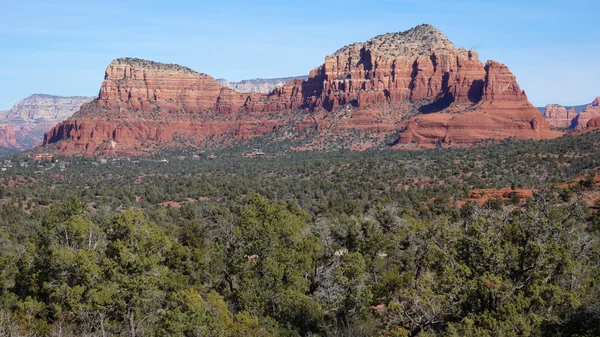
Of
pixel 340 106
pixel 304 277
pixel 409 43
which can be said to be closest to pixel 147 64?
pixel 340 106

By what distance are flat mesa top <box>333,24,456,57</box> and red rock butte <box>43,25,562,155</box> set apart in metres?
0.37

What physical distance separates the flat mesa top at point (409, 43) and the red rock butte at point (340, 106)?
366mm

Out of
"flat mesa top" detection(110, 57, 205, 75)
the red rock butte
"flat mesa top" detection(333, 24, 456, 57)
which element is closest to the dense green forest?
the red rock butte

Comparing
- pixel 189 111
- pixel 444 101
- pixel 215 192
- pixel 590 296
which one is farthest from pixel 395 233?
pixel 189 111

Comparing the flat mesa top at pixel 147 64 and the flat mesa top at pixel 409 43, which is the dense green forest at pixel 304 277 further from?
the flat mesa top at pixel 147 64

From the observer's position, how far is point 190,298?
22531 millimetres

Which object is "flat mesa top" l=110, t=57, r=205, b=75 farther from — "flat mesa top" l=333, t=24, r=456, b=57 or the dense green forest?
the dense green forest

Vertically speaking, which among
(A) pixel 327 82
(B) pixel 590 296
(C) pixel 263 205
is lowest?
(B) pixel 590 296

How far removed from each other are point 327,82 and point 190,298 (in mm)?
152060

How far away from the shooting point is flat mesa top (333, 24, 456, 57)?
16812 centimetres

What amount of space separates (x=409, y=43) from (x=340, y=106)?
34.6 meters

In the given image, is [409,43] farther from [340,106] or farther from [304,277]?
[304,277]

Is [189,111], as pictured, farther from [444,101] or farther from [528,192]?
[528,192]

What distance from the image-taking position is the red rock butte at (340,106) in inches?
5246
